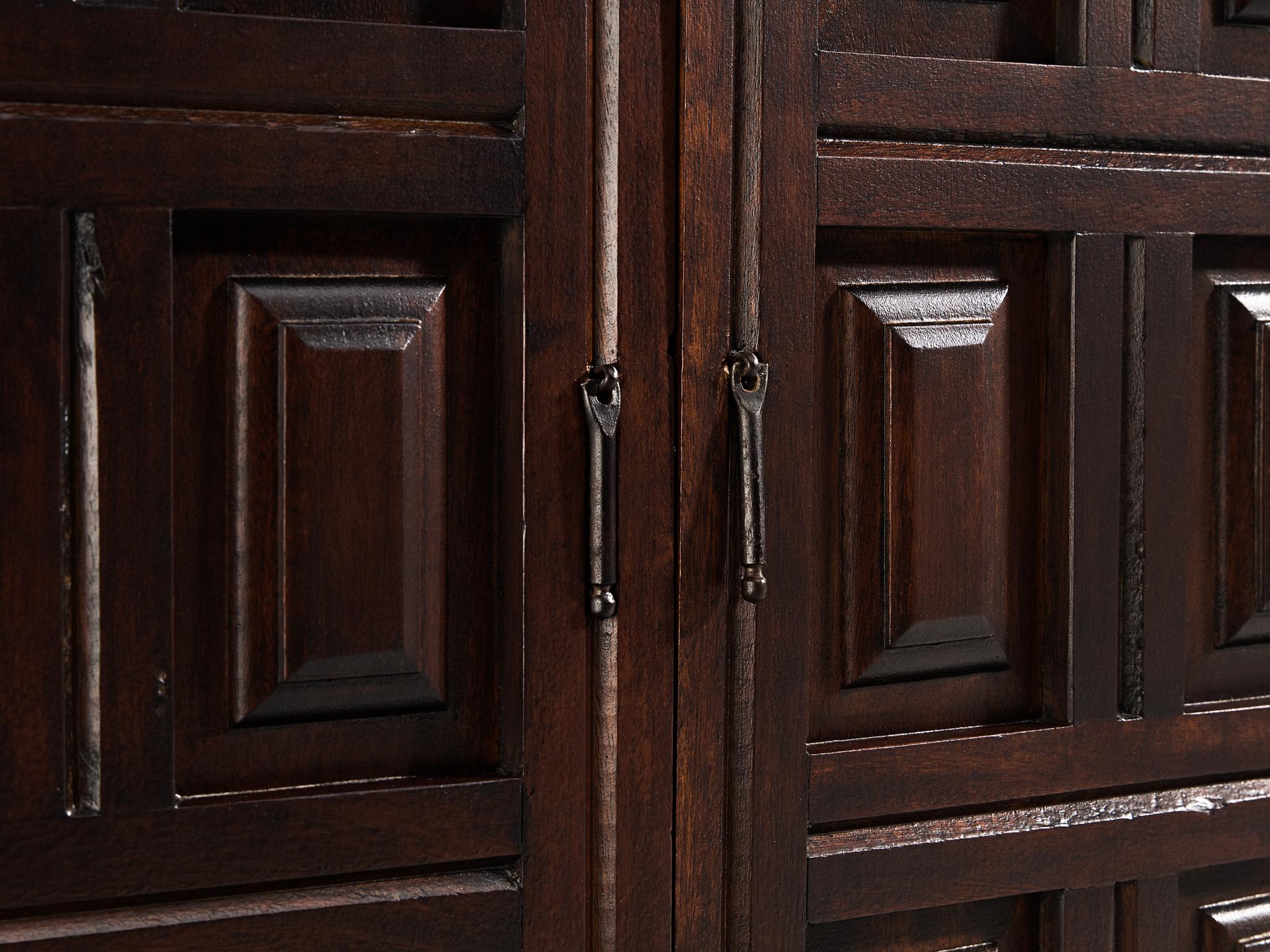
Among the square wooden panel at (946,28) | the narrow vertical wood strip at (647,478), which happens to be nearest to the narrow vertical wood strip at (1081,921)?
the narrow vertical wood strip at (647,478)

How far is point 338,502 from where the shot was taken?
1.73ft

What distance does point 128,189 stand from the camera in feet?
1.60

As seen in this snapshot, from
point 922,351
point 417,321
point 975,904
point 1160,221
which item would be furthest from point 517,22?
point 975,904

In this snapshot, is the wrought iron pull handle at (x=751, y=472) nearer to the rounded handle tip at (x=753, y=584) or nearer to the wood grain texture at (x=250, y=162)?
the rounded handle tip at (x=753, y=584)

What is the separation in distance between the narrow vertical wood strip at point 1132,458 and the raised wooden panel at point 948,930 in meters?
Result: 0.13

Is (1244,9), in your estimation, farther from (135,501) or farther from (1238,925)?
(135,501)

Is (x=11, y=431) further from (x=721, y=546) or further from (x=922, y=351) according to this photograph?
(x=922, y=351)

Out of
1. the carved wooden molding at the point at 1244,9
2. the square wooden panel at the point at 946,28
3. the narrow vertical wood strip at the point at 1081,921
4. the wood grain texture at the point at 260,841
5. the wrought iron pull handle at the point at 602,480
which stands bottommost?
the narrow vertical wood strip at the point at 1081,921

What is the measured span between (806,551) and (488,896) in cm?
22

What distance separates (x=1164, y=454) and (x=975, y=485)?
0.38 feet

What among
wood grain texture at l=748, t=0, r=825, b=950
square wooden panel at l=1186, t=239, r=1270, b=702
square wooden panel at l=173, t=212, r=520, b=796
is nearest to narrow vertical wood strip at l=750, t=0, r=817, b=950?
wood grain texture at l=748, t=0, r=825, b=950

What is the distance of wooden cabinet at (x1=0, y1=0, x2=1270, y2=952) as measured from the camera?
50 cm

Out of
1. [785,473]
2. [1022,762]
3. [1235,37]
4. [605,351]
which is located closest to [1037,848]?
[1022,762]

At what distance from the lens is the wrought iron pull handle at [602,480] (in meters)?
0.54
